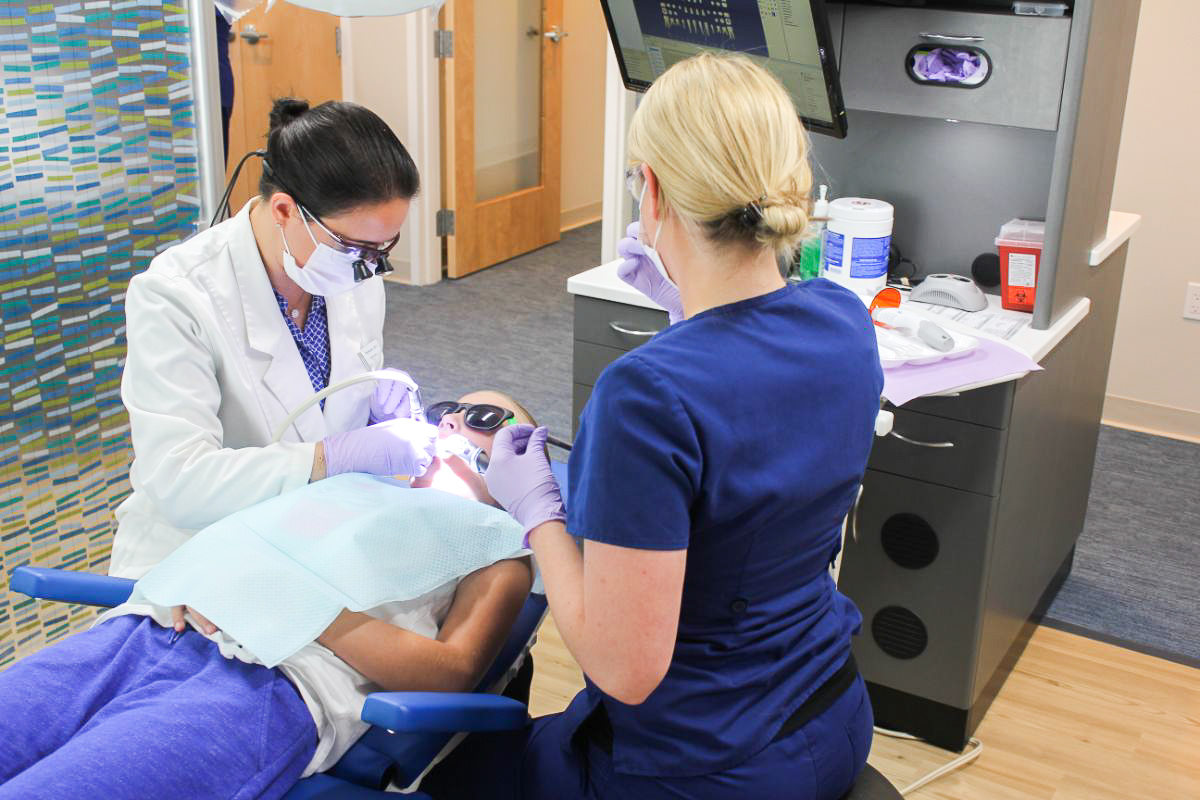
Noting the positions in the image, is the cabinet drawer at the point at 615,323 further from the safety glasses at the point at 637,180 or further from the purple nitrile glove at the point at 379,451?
the safety glasses at the point at 637,180

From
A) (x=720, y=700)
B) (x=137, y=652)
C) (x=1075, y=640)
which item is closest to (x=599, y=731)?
(x=720, y=700)

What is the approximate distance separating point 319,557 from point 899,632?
1.20m

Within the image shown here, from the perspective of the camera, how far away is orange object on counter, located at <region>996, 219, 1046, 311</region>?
2266 millimetres

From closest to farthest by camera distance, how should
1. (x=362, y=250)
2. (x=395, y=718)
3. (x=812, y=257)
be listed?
1. (x=395, y=718)
2. (x=362, y=250)
3. (x=812, y=257)

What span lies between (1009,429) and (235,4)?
1.38 metres

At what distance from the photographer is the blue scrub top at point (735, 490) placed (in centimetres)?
107

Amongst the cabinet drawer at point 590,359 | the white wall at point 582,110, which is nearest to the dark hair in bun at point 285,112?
the cabinet drawer at point 590,359

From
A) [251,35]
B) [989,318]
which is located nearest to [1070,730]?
[989,318]

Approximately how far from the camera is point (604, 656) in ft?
3.71

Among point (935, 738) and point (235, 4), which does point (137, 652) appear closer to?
point (235, 4)

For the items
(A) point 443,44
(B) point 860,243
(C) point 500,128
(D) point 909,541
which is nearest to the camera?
(D) point 909,541

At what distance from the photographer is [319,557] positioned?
1.51m

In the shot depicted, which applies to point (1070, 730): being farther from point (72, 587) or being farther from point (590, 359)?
point (72, 587)

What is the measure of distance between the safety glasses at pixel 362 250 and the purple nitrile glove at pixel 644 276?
338mm
